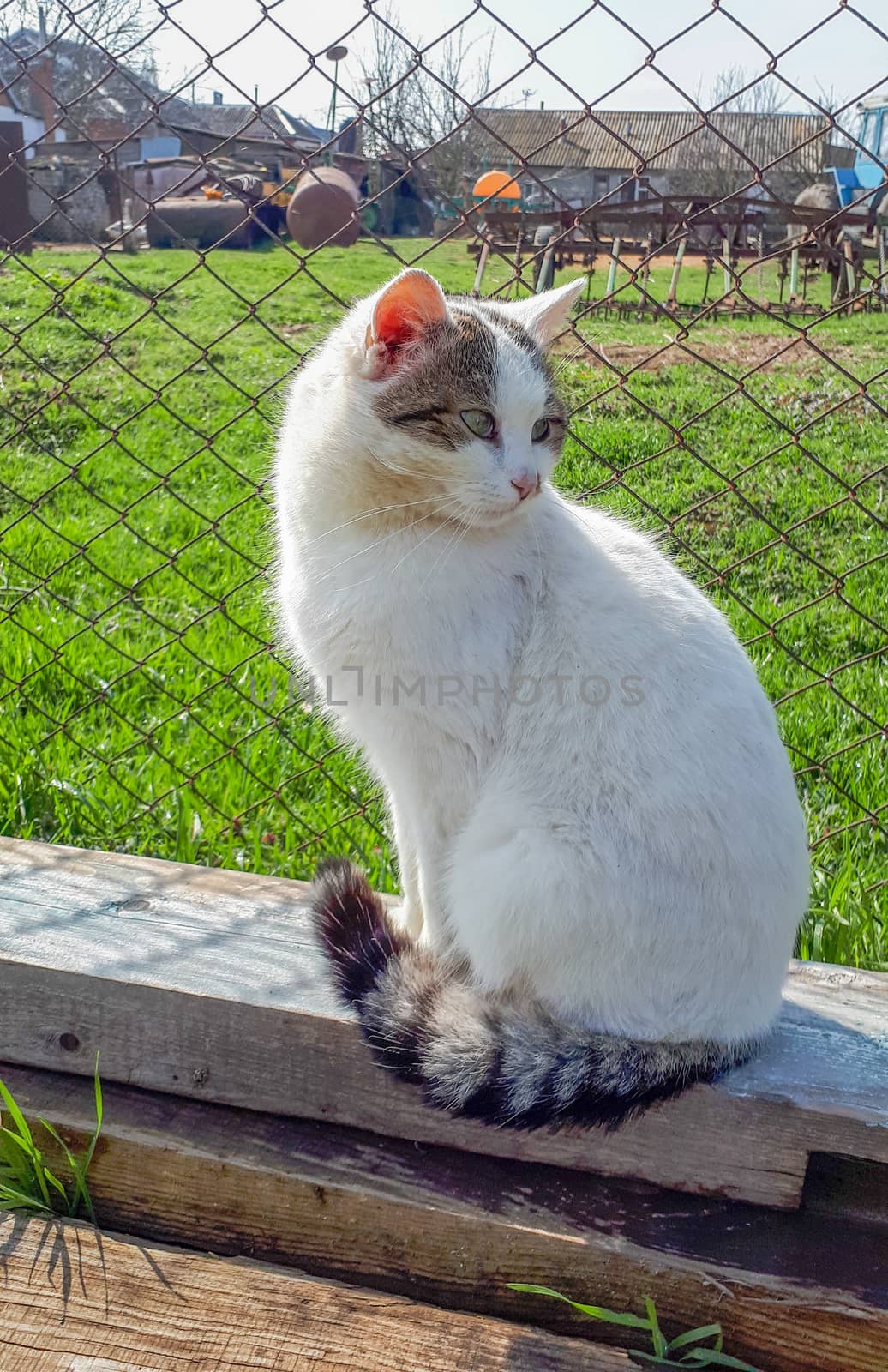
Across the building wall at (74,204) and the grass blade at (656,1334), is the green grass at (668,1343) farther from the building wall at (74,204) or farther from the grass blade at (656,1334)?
the building wall at (74,204)

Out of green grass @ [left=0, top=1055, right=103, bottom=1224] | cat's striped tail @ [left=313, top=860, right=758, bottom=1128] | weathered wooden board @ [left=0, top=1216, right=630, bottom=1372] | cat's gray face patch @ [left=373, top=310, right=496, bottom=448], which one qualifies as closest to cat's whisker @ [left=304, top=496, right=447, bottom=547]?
cat's gray face patch @ [left=373, top=310, right=496, bottom=448]

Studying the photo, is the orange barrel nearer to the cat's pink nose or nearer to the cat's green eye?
the cat's green eye

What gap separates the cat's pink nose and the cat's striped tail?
780 millimetres

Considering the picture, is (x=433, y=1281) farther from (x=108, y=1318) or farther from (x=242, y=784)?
(x=242, y=784)

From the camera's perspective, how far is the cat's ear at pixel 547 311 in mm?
2107

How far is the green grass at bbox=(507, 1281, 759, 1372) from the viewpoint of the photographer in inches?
58.2

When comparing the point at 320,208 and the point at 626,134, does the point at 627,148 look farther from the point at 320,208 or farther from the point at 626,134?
the point at 626,134

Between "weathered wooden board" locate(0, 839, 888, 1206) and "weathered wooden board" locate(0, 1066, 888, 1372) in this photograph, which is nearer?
"weathered wooden board" locate(0, 1066, 888, 1372)

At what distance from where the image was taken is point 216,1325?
1.46 metres

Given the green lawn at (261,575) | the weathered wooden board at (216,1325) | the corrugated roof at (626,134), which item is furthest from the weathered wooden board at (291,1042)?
the corrugated roof at (626,134)

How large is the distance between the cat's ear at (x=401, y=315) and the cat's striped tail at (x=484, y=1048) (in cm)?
102

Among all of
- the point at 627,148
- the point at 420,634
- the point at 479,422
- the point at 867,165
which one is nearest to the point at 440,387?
the point at 479,422

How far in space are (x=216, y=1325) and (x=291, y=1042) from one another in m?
0.43

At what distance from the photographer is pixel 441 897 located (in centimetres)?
193
